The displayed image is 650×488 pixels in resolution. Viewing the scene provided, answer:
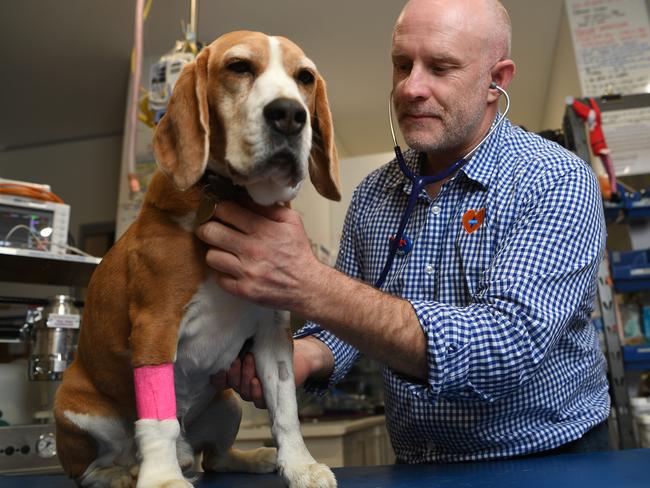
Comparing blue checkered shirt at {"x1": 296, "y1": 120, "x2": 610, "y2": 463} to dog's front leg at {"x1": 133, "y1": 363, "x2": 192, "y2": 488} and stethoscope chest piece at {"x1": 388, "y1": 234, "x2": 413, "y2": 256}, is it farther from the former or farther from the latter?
dog's front leg at {"x1": 133, "y1": 363, "x2": 192, "y2": 488}

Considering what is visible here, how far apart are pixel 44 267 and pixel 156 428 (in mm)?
1130

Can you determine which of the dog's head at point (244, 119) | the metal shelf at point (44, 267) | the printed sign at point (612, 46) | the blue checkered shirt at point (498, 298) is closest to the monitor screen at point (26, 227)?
the metal shelf at point (44, 267)

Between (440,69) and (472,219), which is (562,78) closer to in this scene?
(440,69)

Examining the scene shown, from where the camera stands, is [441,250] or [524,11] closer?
[441,250]

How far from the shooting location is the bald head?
1.27 metres

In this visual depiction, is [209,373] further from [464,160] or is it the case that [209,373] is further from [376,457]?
[376,457]

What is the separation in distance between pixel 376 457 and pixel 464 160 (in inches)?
91.5

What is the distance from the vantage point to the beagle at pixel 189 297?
2.75 ft

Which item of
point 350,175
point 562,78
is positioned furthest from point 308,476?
point 350,175

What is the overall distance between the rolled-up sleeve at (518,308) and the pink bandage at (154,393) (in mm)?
363

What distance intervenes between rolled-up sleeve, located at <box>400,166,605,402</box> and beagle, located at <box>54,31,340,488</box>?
0.24 metres

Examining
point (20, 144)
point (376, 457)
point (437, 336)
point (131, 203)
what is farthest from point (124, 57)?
point (437, 336)

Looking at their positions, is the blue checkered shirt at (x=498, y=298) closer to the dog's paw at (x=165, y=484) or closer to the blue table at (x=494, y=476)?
the blue table at (x=494, y=476)

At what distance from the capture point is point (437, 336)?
911 millimetres
